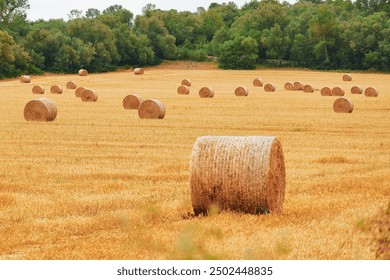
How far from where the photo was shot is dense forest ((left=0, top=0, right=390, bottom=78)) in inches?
3374

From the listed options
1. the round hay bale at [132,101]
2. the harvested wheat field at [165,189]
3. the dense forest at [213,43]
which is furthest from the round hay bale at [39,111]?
the dense forest at [213,43]

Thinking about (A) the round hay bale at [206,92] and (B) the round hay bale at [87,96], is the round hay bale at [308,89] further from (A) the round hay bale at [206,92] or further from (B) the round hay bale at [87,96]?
(B) the round hay bale at [87,96]

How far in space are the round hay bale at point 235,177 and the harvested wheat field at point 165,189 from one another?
7.5 inches

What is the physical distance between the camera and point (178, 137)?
22.9 metres

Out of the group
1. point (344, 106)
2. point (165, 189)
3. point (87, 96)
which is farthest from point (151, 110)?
point (165, 189)

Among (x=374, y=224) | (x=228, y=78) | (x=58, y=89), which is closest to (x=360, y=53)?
(x=228, y=78)

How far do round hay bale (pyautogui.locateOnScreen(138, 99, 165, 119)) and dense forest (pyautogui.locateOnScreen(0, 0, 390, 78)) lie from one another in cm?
4985

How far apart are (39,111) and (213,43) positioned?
277 feet

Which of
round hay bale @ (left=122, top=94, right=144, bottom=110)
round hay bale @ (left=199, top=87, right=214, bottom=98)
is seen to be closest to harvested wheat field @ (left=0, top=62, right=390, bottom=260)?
round hay bale @ (left=122, top=94, right=144, bottom=110)

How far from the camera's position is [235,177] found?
10.7 m

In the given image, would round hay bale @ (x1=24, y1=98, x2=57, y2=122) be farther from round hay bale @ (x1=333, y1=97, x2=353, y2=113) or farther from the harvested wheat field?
round hay bale @ (x1=333, y1=97, x2=353, y2=113)

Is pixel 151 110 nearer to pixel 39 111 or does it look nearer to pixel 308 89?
pixel 39 111

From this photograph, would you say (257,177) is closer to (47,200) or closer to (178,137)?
(47,200)

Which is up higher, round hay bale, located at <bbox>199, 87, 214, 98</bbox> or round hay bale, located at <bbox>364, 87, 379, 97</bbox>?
round hay bale, located at <bbox>199, 87, 214, 98</bbox>
